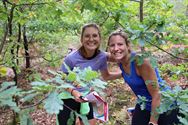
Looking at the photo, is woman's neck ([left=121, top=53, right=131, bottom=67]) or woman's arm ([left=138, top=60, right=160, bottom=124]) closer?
woman's arm ([left=138, top=60, right=160, bottom=124])

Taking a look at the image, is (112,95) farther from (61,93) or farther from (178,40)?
(61,93)

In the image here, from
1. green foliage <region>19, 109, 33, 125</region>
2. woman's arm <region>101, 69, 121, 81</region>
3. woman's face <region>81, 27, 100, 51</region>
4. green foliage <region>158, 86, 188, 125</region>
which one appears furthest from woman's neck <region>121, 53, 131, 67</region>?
green foliage <region>19, 109, 33, 125</region>

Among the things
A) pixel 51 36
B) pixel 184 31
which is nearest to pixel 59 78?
pixel 184 31

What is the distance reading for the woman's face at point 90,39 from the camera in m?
3.04

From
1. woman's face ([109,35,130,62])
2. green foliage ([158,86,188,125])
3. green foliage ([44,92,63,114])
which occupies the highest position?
woman's face ([109,35,130,62])

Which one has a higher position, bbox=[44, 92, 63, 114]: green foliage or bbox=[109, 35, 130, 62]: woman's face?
bbox=[109, 35, 130, 62]: woman's face

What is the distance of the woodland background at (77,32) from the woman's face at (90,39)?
0.19 meters

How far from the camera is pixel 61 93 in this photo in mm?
1196

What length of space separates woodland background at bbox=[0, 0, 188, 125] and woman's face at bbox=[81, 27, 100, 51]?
19 cm

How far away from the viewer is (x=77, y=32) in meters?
7.60

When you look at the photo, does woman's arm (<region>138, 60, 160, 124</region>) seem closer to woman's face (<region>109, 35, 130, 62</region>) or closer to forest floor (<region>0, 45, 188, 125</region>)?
woman's face (<region>109, 35, 130, 62</region>)

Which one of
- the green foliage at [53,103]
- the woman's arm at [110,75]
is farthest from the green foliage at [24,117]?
the woman's arm at [110,75]

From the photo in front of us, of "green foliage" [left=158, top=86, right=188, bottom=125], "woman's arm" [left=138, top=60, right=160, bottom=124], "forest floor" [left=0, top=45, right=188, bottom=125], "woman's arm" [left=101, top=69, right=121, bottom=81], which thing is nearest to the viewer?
"green foliage" [left=158, top=86, right=188, bottom=125]

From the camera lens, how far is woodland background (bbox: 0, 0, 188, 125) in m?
1.76
